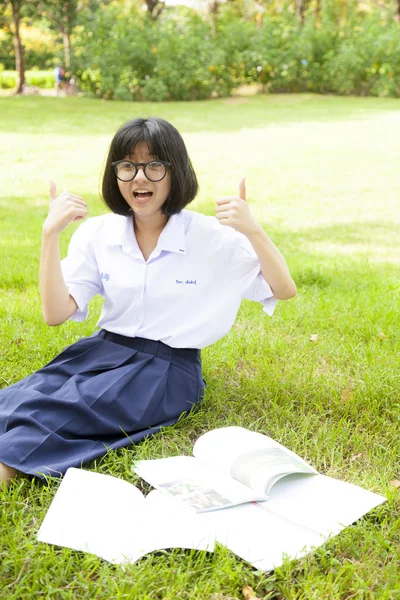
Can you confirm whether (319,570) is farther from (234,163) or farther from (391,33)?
(391,33)

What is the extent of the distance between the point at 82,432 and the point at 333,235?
3941mm

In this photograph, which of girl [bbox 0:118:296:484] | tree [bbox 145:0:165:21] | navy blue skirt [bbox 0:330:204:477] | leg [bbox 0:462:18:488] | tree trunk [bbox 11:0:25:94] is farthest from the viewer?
tree [bbox 145:0:165:21]

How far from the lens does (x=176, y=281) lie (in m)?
2.55

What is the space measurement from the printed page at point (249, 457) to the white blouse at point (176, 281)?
35 cm

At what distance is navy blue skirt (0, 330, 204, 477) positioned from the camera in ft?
7.23

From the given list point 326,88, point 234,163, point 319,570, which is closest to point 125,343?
point 319,570

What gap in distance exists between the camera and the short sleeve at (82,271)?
2584 millimetres

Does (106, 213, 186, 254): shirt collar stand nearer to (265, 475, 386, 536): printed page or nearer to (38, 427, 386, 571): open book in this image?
(38, 427, 386, 571): open book

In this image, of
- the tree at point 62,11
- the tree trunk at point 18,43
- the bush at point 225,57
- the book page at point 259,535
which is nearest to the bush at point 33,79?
the tree at point 62,11

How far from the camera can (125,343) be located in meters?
2.59

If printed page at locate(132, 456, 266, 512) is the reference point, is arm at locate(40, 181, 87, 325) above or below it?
above

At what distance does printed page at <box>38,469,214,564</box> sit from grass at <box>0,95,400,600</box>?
4 centimetres

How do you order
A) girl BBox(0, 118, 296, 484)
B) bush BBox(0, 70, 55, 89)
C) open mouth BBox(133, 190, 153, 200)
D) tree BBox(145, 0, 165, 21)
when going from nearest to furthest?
girl BBox(0, 118, 296, 484) < open mouth BBox(133, 190, 153, 200) < bush BBox(0, 70, 55, 89) < tree BBox(145, 0, 165, 21)

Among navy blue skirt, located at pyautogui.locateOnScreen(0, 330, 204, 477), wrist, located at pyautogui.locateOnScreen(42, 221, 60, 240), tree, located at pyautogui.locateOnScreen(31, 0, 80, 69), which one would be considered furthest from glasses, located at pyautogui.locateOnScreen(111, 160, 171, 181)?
tree, located at pyautogui.locateOnScreen(31, 0, 80, 69)
